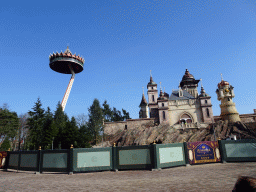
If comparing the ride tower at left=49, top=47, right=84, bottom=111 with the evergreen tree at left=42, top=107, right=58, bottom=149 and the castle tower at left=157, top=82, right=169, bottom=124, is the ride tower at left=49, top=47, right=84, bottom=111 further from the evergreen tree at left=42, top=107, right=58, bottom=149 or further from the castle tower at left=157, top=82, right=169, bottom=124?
the castle tower at left=157, top=82, right=169, bottom=124

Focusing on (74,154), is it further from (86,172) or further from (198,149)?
(198,149)

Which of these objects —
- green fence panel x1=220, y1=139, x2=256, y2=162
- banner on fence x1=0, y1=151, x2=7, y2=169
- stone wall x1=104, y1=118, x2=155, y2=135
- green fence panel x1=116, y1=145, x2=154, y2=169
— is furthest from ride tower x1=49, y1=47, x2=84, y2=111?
green fence panel x1=220, y1=139, x2=256, y2=162

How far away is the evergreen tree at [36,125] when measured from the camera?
133 ft

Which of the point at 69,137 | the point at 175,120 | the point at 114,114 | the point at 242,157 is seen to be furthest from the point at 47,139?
the point at 114,114

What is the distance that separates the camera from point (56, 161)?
481 inches

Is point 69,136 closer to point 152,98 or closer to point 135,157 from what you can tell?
point 135,157

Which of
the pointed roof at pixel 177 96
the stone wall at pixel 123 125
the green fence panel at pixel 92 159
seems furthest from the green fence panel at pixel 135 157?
the pointed roof at pixel 177 96

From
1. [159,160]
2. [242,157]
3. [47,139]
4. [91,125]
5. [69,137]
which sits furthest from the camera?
[91,125]

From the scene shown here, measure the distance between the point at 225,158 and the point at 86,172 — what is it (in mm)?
10910

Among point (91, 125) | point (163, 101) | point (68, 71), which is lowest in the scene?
point (91, 125)

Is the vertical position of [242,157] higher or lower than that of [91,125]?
lower

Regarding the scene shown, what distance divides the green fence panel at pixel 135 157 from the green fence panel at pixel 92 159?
2.62 feet

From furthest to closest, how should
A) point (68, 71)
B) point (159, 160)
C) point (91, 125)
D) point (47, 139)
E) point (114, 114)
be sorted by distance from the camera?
point (114, 114) < point (68, 71) < point (91, 125) < point (47, 139) < point (159, 160)

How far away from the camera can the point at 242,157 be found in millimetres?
13273
